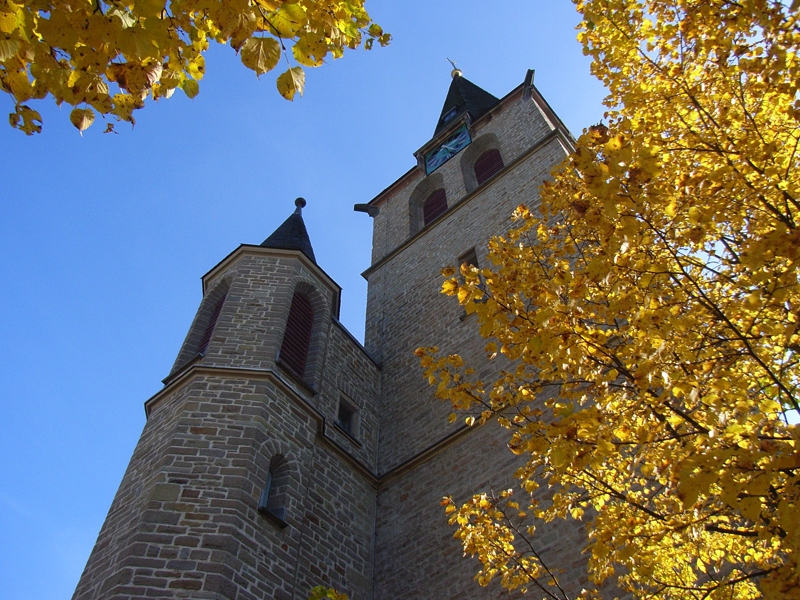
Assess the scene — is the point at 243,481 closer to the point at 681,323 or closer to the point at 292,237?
the point at 681,323

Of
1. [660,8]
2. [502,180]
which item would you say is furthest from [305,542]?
[502,180]

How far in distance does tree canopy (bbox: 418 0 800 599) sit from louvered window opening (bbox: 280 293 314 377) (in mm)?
5496

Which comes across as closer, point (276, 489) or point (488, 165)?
point (276, 489)

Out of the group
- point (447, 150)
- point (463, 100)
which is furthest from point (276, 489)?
point (463, 100)

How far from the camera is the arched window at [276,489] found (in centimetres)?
796

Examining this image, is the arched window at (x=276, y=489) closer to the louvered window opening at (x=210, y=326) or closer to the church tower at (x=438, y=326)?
the church tower at (x=438, y=326)

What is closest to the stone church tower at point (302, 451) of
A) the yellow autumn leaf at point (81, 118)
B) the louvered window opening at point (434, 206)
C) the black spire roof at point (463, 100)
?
the louvered window opening at point (434, 206)

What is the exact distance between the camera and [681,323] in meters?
3.38

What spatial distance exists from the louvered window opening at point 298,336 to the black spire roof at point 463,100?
1437 cm

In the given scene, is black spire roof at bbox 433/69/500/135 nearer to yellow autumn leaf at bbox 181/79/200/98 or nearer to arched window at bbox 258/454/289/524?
arched window at bbox 258/454/289/524

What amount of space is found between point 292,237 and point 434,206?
721cm

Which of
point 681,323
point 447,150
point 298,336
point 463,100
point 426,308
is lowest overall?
point 681,323

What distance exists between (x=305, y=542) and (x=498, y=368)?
13.7 feet

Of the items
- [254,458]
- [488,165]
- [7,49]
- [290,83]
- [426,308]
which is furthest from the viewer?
[488,165]
